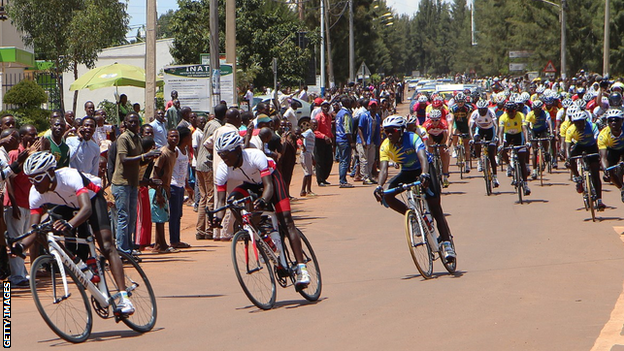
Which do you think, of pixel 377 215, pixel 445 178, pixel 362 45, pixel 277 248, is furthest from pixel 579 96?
pixel 362 45

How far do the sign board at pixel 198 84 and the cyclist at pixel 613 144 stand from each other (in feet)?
27.1

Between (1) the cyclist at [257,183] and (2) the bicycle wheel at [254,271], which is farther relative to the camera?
(1) the cyclist at [257,183]

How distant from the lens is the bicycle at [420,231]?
1026 centimetres

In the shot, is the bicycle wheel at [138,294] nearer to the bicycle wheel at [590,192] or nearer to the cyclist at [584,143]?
the bicycle wheel at [590,192]

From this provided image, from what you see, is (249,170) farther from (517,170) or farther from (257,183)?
(517,170)

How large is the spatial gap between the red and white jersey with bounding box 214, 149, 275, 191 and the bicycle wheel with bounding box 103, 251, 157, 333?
4.11 ft

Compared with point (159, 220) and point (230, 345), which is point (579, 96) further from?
point (230, 345)

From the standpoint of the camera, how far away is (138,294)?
8.16m

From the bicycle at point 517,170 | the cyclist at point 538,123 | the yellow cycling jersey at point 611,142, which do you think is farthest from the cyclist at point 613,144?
the cyclist at point 538,123

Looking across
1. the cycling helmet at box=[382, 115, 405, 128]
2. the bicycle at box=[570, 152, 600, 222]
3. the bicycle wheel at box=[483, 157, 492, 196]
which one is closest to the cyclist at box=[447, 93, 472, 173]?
the bicycle wheel at box=[483, 157, 492, 196]

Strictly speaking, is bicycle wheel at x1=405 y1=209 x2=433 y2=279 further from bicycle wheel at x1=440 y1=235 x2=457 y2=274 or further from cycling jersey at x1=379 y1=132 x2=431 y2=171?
cycling jersey at x1=379 y1=132 x2=431 y2=171

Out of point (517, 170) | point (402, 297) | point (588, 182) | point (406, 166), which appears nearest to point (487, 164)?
point (517, 170)

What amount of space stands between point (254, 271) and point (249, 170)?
3.21 feet

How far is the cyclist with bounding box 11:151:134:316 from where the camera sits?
755 centimetres
